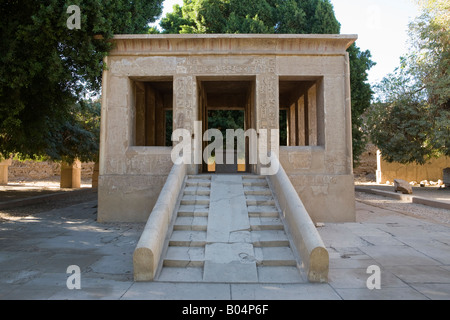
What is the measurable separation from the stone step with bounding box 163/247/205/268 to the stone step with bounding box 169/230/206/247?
0.10 metres

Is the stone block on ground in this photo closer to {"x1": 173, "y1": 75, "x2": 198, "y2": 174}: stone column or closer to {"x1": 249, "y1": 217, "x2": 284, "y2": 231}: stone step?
{"x1": 173, "y1": 75, "x2": 198, "y2": 174}: stone column

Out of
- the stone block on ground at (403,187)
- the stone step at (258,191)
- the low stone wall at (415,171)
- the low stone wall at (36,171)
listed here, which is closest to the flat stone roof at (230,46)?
the stone step at (258,191)

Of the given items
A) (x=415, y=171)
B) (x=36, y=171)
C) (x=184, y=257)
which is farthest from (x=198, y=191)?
(x=36, y=171)

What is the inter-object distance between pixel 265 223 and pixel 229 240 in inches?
33.0

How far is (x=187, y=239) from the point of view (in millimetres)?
5020

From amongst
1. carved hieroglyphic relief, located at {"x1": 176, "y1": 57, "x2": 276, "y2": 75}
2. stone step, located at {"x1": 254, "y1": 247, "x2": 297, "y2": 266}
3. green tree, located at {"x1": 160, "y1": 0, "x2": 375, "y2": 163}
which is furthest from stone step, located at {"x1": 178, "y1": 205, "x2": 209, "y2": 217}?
green tree, located at {"x1": 160, "y1": 0, "x2": 375, "y2": 163}

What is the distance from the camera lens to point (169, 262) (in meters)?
4.46

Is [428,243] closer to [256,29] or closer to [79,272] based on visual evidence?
[79,272]

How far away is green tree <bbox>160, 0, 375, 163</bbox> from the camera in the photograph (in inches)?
574

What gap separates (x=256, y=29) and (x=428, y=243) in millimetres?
12075

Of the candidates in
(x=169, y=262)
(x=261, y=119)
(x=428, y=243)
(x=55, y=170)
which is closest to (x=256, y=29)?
(x=261, y=119)

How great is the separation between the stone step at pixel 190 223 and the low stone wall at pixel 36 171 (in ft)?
93.7

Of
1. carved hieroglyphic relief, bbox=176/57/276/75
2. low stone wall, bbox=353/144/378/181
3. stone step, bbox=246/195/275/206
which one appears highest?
carved hieroglyphic relief, bbox=176/57/276/75

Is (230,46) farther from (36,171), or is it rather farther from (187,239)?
(36,171)
